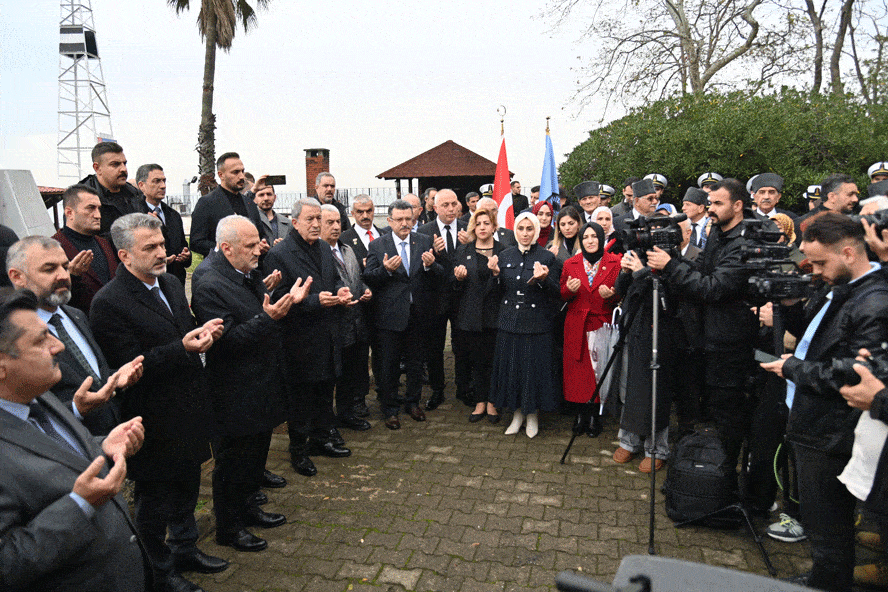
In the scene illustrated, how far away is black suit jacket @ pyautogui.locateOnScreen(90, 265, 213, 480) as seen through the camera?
3152 mm

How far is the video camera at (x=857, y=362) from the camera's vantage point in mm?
2559

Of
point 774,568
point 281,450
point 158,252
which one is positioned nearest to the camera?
point 158,252

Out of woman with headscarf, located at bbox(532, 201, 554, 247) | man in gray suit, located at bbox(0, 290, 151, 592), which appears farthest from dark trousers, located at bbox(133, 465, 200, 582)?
woman with headscarf, located at bbox(532, 201, 554, 247)

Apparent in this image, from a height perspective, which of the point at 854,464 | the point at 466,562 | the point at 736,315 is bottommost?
the point at 466,562

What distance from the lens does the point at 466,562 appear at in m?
3.65

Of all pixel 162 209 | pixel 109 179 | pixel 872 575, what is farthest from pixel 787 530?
pixel 162 209

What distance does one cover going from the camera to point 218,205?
5852mm

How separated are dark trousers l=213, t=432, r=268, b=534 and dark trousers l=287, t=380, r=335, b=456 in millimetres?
1006

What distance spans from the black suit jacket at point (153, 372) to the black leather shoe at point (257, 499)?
0.90 metres

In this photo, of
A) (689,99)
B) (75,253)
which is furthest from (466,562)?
(689,99)

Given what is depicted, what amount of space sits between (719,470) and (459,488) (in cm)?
194

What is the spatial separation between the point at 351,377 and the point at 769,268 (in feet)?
12.7

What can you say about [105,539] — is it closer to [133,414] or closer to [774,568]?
[133,414]

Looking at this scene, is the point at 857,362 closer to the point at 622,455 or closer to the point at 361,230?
the point at 622,455
